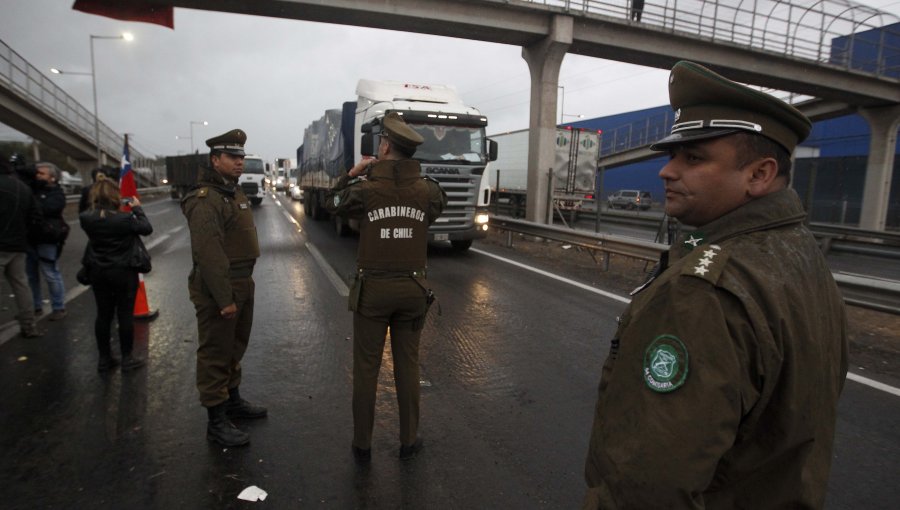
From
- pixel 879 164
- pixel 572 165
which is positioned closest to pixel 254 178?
pixel 572 165

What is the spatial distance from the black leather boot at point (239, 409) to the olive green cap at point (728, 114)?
11.7 feet

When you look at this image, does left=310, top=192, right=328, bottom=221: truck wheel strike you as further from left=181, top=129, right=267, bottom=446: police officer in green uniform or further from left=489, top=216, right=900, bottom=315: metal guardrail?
left=181, top=129, right=267, bottom=446: police officer in green uniform

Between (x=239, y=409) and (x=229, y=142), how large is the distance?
6.54 ft

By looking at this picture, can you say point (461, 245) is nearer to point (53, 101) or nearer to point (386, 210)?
point (386, 210)

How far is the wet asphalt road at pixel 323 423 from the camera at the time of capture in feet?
9.90

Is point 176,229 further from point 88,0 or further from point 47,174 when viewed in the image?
point 47,174

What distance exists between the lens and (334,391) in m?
4.40

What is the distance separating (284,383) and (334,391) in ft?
1.67

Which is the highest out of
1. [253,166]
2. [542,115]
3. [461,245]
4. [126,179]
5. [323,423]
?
[542,115]

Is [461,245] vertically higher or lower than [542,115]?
lower

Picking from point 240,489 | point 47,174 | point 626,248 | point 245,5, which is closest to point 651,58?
point 626,248

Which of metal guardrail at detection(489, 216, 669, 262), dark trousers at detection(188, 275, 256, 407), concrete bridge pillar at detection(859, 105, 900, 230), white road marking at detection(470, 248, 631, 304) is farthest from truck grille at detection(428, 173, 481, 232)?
concrete bridge pillar at detection(859, 105, 900, 230)

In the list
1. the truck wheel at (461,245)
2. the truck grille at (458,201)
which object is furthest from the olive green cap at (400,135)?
the truck wheel at (461,245)

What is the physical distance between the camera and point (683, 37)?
18.8m
